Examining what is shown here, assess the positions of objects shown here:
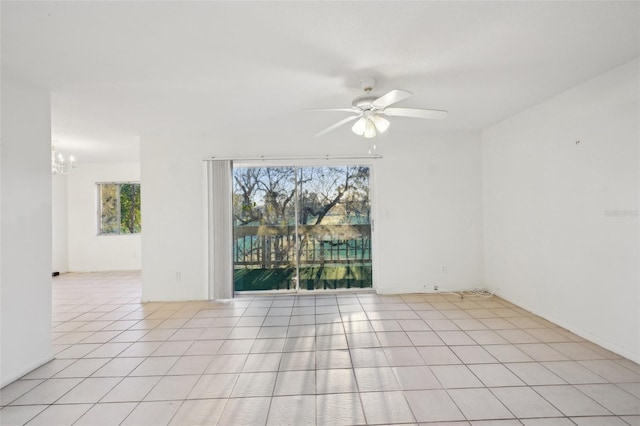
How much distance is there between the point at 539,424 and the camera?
5.71 ft

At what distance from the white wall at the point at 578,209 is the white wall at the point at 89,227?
7027 mm

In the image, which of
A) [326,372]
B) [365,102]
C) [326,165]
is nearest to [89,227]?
[326,165]

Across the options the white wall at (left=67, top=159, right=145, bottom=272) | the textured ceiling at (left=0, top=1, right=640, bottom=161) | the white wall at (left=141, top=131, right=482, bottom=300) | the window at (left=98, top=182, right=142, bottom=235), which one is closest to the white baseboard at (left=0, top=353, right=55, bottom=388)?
the white wall at (left=141, top=131, right=482, bottom=300)

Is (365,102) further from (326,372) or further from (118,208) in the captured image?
(118,208)

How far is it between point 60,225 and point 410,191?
705 cm

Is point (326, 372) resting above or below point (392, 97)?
below

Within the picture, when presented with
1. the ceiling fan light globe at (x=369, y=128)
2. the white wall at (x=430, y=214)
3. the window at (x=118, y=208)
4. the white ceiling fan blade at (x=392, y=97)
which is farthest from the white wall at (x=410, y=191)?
the window at (x=118, y=208)

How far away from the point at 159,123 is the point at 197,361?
9.19 feet

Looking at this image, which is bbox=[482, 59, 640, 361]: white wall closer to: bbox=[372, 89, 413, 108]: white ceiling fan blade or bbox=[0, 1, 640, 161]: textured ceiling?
bbox=[0, 1, 640, 161]: textured ceiling

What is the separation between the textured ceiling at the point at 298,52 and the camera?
1.71 meters

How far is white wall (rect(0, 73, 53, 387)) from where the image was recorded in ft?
7.48

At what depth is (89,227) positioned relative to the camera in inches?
260

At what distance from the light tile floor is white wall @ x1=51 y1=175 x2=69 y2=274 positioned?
137 inches

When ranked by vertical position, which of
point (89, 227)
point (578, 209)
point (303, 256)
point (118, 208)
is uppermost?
point (118, 208)
